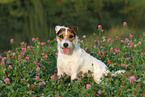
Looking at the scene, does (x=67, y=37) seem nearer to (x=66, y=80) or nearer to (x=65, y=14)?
(x=66, y=80)

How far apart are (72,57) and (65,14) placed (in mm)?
21105

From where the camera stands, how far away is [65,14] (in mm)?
25469

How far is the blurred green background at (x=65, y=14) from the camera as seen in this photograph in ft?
67.0

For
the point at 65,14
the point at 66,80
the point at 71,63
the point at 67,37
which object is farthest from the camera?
the point at 65,14

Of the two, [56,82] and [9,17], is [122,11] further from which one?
[56,82]

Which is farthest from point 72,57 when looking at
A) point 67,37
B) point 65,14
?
point 65,14

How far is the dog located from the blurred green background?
505 inches

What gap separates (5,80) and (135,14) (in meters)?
24.8

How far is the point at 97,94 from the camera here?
4.09m

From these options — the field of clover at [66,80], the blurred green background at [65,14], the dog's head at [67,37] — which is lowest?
the field of clover at [66,80]

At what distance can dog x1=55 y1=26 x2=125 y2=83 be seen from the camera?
14.8ft

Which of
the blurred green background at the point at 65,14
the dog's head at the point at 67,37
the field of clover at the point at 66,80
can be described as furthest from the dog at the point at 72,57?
the blurred green background at the point at 65,14

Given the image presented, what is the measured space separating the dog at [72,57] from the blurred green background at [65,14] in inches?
505

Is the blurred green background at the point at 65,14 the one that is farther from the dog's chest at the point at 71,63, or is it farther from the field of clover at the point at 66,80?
the dog's chest at the point at 71,63
